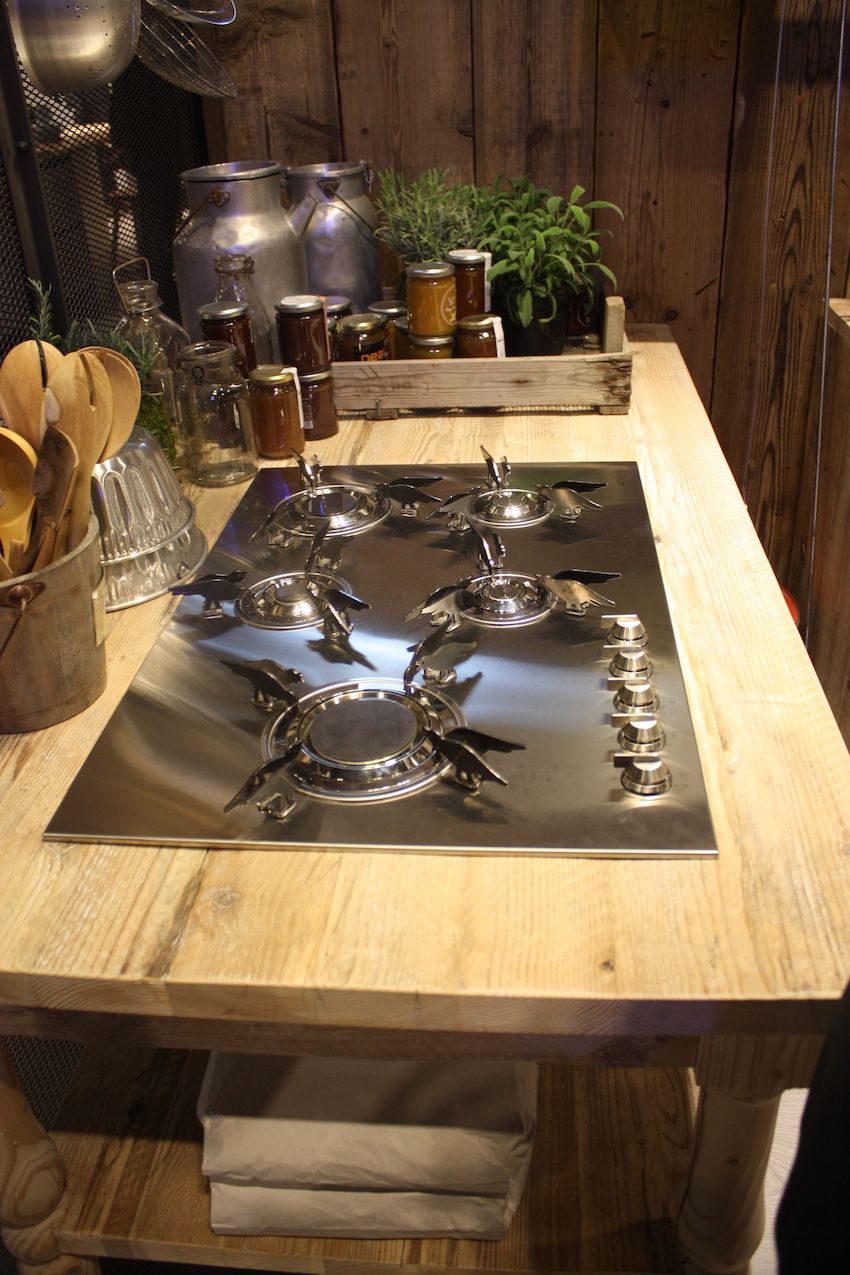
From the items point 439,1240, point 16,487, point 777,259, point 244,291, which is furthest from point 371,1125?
point 777,259

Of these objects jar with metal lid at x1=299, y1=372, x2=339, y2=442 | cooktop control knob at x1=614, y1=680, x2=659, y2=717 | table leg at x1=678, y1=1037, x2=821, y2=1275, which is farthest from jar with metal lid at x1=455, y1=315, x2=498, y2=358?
table leg at x1=678, y1=1037, x2=821, y2=1275

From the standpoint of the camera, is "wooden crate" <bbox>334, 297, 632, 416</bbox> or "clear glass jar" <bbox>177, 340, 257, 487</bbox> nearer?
"clear glass jar" <bbox>177, 340, 257, 487</bbox>

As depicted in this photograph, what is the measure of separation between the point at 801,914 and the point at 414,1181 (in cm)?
48

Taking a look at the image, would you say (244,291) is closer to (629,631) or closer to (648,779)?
(629,631)

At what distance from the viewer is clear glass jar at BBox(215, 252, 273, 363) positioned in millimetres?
1469

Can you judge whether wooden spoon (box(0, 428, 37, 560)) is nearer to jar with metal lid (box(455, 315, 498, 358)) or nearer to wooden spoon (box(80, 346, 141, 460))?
wooden spoon (box(80, 346, 141, 460))

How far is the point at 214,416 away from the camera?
136 centimetres

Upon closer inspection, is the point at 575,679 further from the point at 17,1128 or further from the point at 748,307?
the point at 748,307

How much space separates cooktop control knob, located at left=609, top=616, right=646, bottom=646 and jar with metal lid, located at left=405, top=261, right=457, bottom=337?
2.41ft

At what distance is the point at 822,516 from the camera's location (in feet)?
6.21

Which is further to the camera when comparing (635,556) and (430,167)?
(430,167)

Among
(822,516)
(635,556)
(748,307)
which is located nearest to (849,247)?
(748,307)

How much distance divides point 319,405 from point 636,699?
79 cm

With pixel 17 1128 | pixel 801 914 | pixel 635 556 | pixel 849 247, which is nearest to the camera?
pixel 801 914
